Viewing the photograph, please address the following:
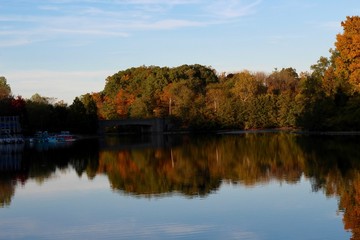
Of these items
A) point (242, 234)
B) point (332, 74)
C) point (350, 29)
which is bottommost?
point (242, 234)

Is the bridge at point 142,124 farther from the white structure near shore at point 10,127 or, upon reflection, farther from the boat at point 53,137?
the white structure near shore at point 10,127

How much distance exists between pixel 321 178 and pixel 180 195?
26.8ft

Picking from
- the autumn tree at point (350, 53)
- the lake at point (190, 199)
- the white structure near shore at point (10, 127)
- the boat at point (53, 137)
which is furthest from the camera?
the white structure near shore at point (10, 127)

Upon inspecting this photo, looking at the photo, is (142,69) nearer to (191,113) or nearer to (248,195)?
(191,113)

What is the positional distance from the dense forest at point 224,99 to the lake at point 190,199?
32.5 metres

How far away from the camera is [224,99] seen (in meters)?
106

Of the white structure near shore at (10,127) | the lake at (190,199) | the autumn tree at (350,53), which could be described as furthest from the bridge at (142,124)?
the lake at (190,199)

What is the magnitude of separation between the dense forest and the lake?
32.5m

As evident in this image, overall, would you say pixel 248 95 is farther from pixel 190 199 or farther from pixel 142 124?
pixel 190 199

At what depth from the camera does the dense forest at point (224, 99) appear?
73875 millimetres

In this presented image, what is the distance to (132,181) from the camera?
32375mm

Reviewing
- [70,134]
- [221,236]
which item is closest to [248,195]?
[221,236]

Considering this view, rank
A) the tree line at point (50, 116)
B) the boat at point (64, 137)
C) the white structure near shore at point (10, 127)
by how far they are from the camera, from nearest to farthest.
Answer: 1. the boat at point (64, 137)
2. the white structure near shore at point (10, 127)
3. the tree line at point (50, 116)

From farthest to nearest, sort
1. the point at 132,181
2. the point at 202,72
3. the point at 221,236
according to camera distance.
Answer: the point at 202,72
the point at 132,181
the point at 221,236
